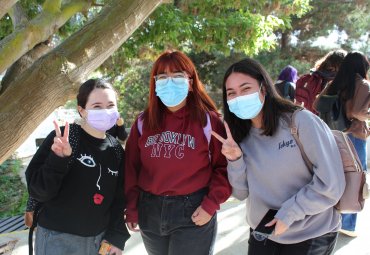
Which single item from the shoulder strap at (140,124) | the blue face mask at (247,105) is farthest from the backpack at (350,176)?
the shoulder strap at (140,124)

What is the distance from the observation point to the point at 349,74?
3.26 metres

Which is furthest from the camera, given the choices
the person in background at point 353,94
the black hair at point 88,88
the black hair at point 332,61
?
the black hair at point 332,61

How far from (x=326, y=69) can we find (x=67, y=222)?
305cm

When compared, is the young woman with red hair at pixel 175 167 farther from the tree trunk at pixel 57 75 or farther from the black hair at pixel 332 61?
the black hair at pixel 332 61

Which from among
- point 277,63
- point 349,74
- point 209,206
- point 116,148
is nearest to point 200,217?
point 209,206

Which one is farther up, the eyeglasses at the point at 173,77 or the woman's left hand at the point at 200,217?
the eyeglasses at the point at 173,77

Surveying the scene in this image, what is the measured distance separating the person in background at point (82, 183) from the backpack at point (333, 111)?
2.05m

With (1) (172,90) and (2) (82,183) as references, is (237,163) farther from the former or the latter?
(2) (82,183)

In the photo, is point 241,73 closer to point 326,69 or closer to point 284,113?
point 284,113

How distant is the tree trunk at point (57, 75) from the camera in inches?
111

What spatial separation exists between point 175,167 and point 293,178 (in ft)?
2.11

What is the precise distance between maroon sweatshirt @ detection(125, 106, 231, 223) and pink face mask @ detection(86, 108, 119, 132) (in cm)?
24

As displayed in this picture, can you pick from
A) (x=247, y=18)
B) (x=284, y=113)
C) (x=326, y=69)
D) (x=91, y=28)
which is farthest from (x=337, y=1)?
(x=284, y=113)

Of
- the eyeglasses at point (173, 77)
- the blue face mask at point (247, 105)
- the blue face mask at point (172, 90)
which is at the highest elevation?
the eyeglasses at point (173, 77)
